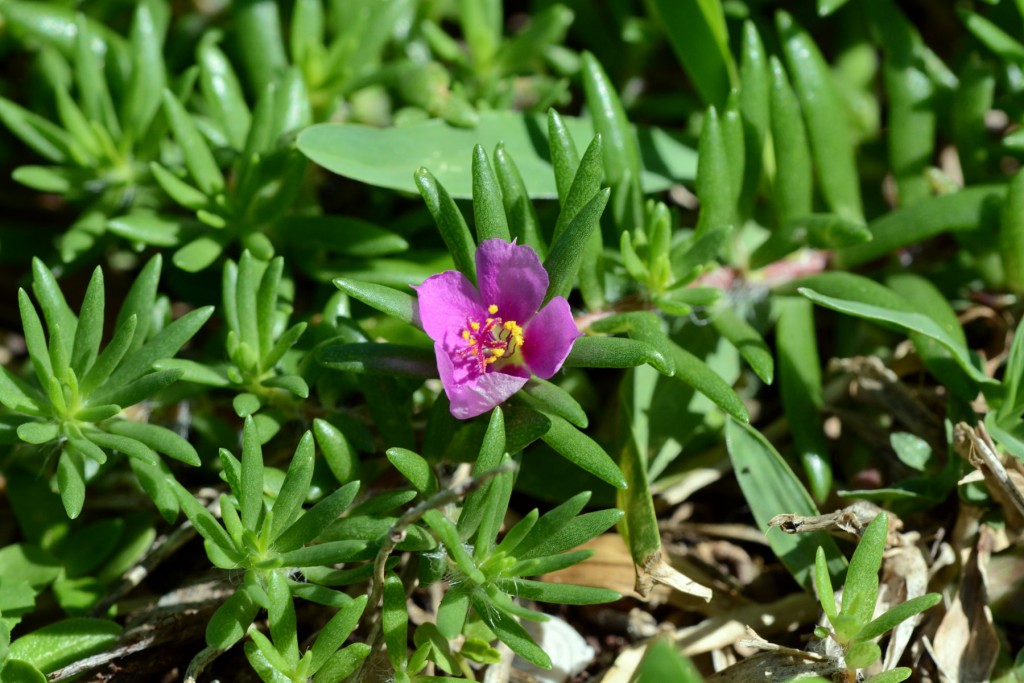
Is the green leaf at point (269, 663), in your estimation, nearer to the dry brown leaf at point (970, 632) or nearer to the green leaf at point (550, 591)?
the green leaf at point (550, 591)

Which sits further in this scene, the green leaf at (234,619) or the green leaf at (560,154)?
the green leaf at (560,154)

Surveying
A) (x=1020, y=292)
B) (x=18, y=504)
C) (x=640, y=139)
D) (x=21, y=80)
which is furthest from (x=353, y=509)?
(x=21, y=80)

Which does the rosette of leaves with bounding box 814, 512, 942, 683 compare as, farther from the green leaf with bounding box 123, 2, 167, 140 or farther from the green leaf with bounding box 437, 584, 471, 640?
the green leaf with bounding box 123, 2, 167, 140

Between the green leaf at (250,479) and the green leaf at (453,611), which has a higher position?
the green leaf at (250,479)

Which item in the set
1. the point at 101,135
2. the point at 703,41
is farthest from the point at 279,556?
the point at 703,41

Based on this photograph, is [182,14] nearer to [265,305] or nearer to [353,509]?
[265,305]

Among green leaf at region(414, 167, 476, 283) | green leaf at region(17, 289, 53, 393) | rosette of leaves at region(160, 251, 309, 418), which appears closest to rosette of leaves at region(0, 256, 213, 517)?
green leaf at region(17, 289, 53, 393)

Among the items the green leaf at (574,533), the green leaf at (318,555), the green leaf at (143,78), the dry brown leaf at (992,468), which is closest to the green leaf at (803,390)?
the dry brown leaf at (992,468)
